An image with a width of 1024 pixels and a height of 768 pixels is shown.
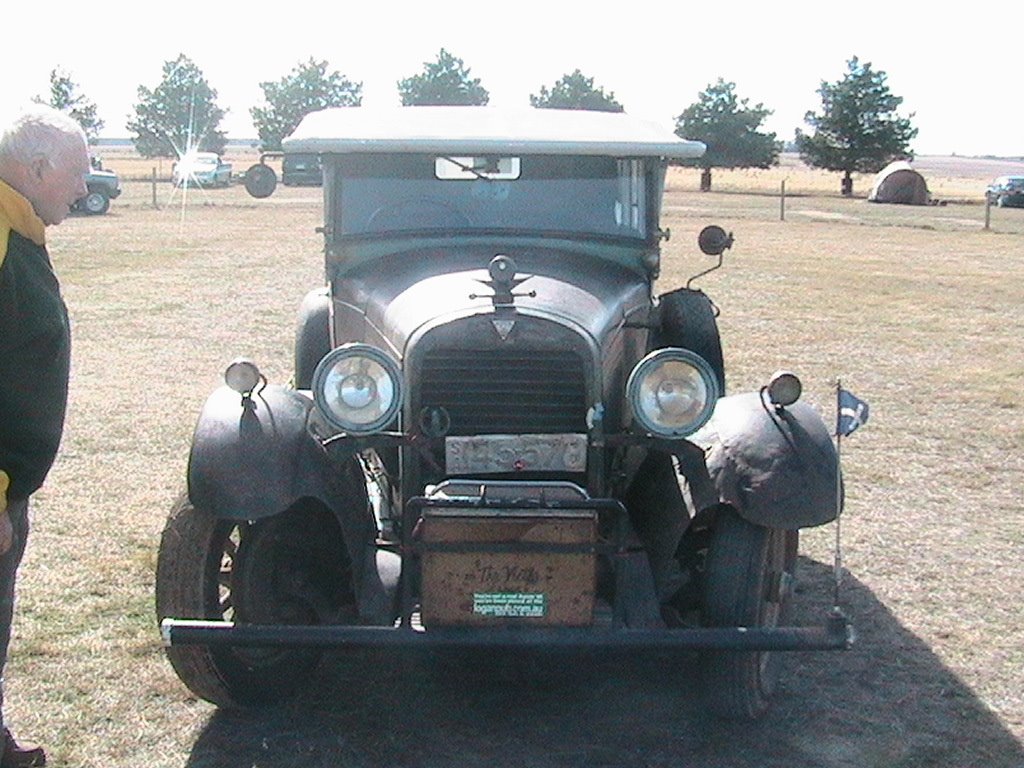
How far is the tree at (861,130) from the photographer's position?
190ft

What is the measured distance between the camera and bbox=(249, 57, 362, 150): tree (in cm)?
7000

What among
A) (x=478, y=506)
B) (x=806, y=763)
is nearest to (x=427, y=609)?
(x=478, y=506)

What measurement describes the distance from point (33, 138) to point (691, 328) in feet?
11.3

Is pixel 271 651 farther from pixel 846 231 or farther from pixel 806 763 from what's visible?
pixel 846 231

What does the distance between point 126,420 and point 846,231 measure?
2303 cm

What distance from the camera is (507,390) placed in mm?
4273

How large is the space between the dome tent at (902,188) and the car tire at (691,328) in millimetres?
40959

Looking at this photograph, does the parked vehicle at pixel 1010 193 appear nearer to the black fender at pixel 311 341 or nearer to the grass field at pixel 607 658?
the grass field at pixel 607 658

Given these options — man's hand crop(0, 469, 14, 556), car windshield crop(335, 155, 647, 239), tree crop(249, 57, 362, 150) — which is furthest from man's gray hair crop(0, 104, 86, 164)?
tree crop(249, 57, 362, 150)

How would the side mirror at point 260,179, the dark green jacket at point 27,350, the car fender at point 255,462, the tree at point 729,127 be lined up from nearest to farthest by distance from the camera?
the dark green jacket at point 27,350 < the car fender at point 255,462 < the side mirror at point 260,179 < the tree at point 729,127

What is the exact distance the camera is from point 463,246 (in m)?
5.30

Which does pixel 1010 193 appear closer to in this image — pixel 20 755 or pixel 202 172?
pixel 202 172

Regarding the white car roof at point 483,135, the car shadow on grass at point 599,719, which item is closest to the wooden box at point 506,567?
the car shadow on grass at point 599,719

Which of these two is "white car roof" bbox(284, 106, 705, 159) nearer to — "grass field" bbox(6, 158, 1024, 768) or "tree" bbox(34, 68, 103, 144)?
"grass field" bbox(6, 158, 1024, 768)
